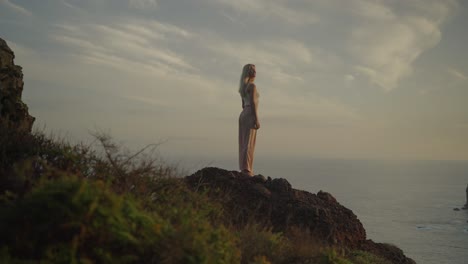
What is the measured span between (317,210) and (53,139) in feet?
25.9

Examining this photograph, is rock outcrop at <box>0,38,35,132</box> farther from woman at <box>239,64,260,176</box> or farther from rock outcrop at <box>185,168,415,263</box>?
woman at <box>239,64,260,176</box>

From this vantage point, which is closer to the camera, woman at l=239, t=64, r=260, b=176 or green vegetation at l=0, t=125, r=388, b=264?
green vegetation at l=0, t=125, r=388, b=264

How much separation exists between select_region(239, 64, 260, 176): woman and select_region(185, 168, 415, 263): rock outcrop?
0.72 meters

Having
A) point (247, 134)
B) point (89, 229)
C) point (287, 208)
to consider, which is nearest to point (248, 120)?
point (247, 134)

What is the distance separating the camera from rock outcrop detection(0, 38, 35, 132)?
32.4 feet

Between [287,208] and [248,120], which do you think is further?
[248,120]

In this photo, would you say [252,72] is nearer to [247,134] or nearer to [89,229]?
[247,134]

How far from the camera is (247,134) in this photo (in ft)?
48.1

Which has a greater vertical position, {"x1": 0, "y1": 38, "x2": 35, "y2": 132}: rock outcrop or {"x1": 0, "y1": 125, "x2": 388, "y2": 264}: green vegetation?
{"x1": 0, "y1": 38, "x2": 35, "y2": 132}: rock outcrop

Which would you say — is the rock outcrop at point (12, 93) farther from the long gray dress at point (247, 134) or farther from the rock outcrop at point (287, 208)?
the long gray dress at point (247, 134)

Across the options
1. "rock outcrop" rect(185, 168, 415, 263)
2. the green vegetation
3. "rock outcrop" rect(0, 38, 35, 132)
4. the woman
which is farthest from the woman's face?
the green vegetation

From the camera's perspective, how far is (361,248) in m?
14.0

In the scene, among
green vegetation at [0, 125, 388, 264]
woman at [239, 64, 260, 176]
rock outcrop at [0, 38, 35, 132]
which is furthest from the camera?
woman at [239, 64, 260, 176]

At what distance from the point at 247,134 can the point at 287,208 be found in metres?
3.04
